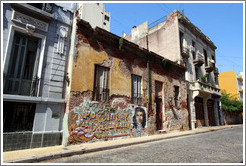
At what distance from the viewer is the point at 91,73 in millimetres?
7957

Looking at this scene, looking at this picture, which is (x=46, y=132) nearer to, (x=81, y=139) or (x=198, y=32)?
(x=81, y=139)

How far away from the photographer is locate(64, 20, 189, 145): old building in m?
7.30

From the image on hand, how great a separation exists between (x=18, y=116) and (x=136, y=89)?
6.74m

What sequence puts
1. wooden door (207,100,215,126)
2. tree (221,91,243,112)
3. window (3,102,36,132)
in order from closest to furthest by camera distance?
window (3,102,36,132)
wooden door (207,100,215,126)
tree (221,91,243,112)

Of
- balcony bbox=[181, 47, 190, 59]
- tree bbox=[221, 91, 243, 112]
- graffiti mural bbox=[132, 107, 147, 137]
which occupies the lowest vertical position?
graffiti mural bbox=[132, 107, 147, 137]

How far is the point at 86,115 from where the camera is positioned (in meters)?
7.35

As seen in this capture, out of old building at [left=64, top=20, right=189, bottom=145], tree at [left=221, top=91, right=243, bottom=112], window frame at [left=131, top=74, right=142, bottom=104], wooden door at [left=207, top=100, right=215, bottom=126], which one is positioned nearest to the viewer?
old building at [left=64, top=20, right=189, bottom=145]

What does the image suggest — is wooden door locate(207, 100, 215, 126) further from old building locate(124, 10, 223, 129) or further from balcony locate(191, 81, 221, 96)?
balcony locate(191, 81, 221, 96)

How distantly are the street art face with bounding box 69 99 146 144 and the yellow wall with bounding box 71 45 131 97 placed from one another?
907 millimetres

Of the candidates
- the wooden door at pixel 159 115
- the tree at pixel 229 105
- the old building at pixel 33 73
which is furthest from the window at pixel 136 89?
the tree at pixel 229 105

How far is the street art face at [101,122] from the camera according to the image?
6.95 metres

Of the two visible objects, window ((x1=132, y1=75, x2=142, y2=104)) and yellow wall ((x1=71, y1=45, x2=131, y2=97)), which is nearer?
yellow wall ((x1=71, y1=45, x2=131, y2=97))

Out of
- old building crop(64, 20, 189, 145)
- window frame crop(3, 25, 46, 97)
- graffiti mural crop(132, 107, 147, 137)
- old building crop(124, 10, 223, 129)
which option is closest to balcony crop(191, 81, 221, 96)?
old building crop(124, 10, 223, 129)

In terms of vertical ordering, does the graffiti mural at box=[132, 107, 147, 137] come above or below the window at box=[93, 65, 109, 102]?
below
